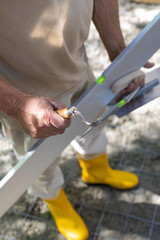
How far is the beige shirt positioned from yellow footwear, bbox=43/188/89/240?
24.3 inches

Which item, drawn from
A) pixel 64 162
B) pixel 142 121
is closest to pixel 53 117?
pixel 64 162

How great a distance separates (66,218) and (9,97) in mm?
853

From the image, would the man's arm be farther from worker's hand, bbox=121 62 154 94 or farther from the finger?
worker's hand, bbox=121 62 154 94

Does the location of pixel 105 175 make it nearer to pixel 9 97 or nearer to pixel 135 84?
pixel 135 84

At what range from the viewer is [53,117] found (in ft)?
2.75

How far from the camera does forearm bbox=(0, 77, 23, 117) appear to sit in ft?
3.09

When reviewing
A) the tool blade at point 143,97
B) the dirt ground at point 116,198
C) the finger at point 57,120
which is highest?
the finger at point 57,120

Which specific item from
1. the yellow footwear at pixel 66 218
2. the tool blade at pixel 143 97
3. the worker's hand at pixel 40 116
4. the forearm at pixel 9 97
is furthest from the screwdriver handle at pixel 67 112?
the yellow footwear at pixel 66 218

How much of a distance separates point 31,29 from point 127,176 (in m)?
1.00

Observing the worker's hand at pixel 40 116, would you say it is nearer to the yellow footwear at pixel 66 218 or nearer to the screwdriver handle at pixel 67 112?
the screwdriver handle at pixel 67 112

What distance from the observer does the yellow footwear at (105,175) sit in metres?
1.69

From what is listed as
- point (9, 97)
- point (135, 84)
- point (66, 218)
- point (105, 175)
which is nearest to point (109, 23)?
point (135, 84)

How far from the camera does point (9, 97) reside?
0.95 m

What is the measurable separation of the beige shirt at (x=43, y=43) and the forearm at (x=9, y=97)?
4.1 inches
